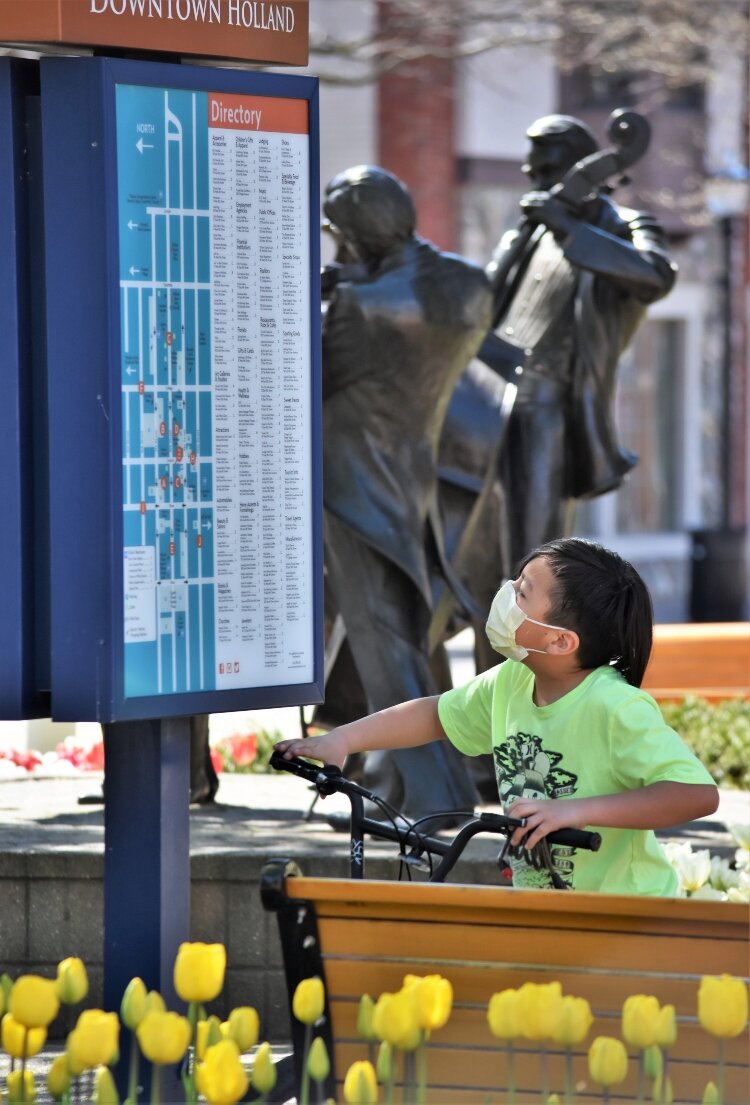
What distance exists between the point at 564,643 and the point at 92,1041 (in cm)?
130

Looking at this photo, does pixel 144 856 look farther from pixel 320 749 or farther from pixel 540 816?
pixel 540 816

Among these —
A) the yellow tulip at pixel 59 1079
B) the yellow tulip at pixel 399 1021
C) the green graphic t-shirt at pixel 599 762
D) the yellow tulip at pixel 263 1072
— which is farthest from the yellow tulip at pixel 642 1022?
the green graphic t-shirt at pixel 599 762

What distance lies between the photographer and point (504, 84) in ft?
74.9

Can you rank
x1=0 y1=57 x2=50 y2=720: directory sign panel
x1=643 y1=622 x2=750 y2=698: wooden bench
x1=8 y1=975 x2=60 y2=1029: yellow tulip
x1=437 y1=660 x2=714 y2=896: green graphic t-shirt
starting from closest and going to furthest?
1. x1=8 y1=975 x2=60 y2=1029: yellow tulip
2. x1=437 y1=660 x2=714 y2=896: green graphic t-shirt
3. x1=0 y1=57 x2=50 y2=720: directory sign panel
4. x1=643 y1=622 x2=750 y2=698: wooden bench

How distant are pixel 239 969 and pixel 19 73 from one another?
2.54 meters

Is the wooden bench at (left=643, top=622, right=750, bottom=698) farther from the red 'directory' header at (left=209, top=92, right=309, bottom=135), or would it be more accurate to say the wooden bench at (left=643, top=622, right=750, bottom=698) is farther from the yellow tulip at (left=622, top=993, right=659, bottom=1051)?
the yellow tulip at (left=622, top=993, right=659, bottom=1051)

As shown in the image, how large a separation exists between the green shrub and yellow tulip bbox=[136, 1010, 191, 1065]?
505 centimetres

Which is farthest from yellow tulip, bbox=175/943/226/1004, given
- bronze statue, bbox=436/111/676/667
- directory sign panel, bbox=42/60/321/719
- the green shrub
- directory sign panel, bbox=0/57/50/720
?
bronze statue, bbox=436/111/676/667

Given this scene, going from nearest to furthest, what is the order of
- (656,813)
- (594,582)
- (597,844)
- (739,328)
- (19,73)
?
(597,844)
(656,813)
(594,582)
(19,73)
(739,328)

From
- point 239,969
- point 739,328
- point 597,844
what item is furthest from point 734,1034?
point 739,328

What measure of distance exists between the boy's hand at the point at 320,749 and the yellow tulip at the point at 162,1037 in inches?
42.4

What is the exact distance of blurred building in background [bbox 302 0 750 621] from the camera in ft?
63.3

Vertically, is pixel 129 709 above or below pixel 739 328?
below

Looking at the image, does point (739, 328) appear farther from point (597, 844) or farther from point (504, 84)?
point (597, 844)
